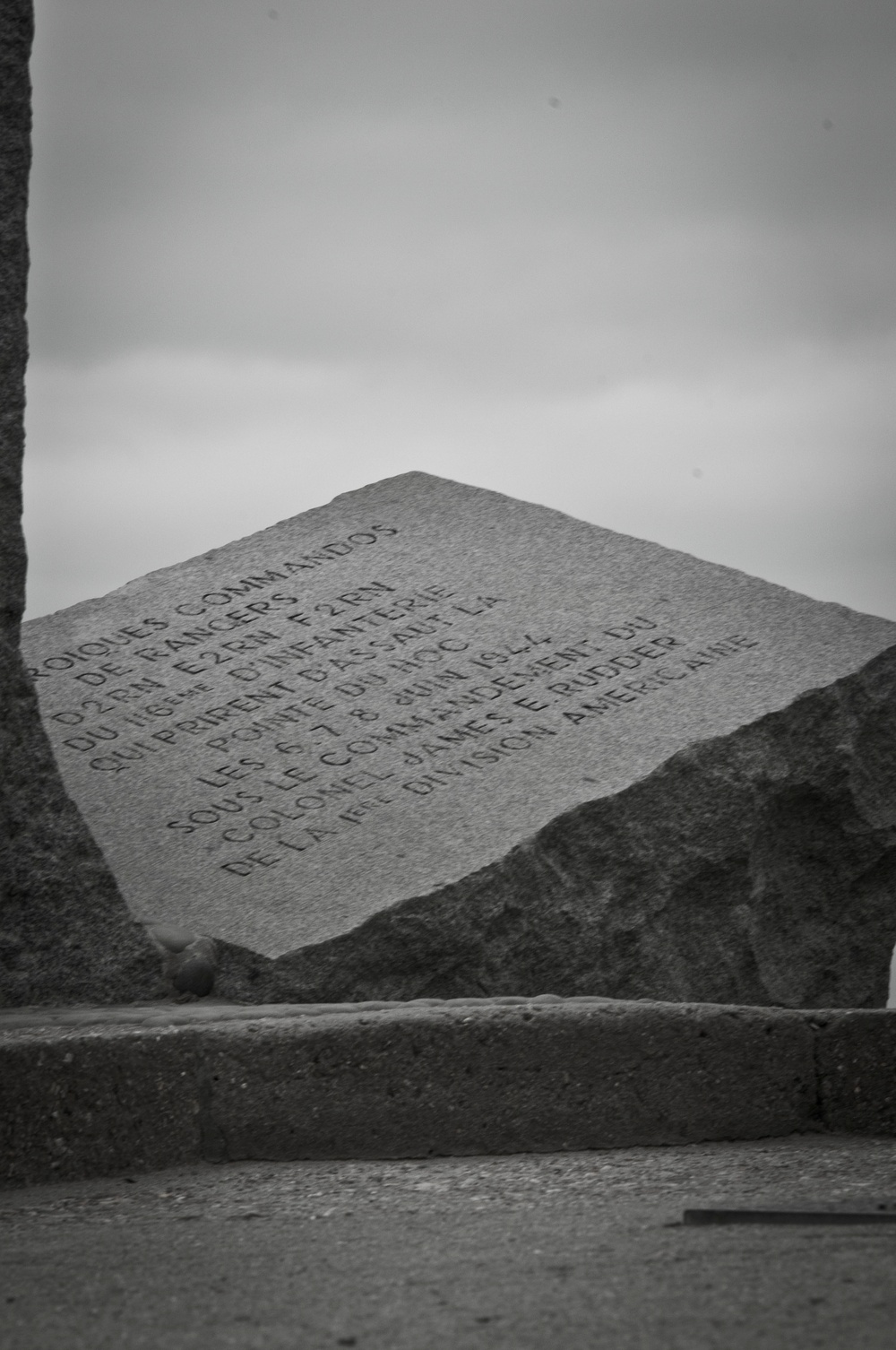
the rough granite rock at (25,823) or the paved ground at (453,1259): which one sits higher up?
the rough granite rock at (25,823)

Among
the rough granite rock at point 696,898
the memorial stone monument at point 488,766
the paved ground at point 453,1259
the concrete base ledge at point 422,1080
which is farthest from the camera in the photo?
the memorial stone monument at point 488,766

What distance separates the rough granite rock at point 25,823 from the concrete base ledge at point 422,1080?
37 cm

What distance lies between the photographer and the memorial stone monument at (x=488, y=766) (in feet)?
12.2

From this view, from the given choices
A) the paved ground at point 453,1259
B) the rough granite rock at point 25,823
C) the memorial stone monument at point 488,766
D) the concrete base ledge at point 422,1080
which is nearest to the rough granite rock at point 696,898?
the memorial stone monument at point 488,766

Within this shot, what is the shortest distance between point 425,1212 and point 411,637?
7.87ft

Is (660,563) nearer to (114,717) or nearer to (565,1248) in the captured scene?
(114,717)

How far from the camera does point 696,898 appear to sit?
4.16 metres

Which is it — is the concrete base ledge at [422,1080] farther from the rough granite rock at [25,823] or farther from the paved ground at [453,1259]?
the rough granite rock at [25,823]

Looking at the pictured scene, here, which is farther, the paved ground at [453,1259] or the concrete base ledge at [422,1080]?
the concrete base ledge at [422,1080]

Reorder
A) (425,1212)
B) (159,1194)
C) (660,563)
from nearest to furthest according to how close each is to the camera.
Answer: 1. (425,1212)
2. (159,1194)
3. (660,563)

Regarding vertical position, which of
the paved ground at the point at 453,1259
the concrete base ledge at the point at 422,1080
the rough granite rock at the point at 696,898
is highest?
the rough granite rock at the point at 696,898

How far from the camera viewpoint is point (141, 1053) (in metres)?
2.71

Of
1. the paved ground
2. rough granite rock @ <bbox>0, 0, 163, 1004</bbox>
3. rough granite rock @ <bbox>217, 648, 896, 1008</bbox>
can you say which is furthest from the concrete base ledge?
rough granite rock @ <bbox>217, 648, 896, 1008</bbox>

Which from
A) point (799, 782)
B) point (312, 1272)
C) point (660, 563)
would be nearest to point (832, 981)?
point (799, 782)
